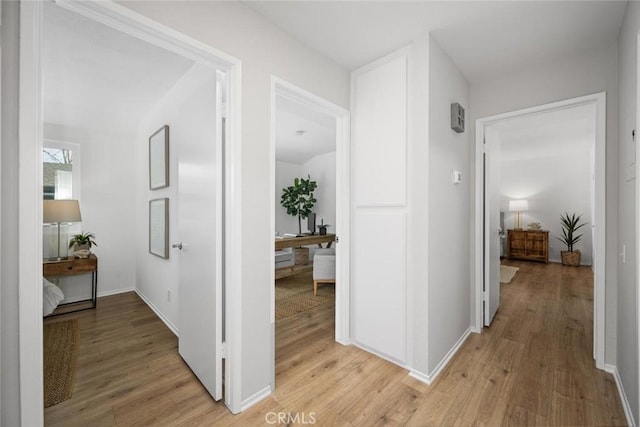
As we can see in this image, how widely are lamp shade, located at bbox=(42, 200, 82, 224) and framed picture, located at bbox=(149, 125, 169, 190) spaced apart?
96 cm

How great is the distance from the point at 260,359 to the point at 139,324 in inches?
73.5

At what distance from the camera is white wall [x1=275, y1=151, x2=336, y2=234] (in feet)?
20.2

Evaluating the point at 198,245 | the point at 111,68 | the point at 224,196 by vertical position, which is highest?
the point at 111,68

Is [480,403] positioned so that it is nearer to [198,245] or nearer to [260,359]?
[260,359]

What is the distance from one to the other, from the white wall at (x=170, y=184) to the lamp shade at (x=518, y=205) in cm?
703

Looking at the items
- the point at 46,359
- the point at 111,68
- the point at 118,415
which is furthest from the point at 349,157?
the point at 46,359

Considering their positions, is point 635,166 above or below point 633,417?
above

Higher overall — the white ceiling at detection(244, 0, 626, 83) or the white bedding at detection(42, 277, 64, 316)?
the white ceiling at detection(244, 0, 626, 83)

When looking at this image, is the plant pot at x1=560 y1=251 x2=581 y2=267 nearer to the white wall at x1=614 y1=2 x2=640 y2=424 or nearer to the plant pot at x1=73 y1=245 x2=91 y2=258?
the white wall at x1=614 y1=2 x2=640 y2=424

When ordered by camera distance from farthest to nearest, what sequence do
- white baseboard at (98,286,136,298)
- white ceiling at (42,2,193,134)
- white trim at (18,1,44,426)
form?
white baseboard at (98,286,136,298) < white ceiling at (42,2,193,134) < white trim at (18,1,44,426)

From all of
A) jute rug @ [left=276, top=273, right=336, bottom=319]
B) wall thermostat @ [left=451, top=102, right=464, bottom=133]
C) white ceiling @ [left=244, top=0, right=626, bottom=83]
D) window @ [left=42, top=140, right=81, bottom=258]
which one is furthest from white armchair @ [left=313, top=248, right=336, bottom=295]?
window @ [left=42, top=140, right=81, bottom=258]

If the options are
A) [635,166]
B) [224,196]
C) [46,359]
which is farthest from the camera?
[46,359]

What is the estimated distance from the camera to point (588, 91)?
2.08m

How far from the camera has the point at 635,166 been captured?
1406 millimetres
